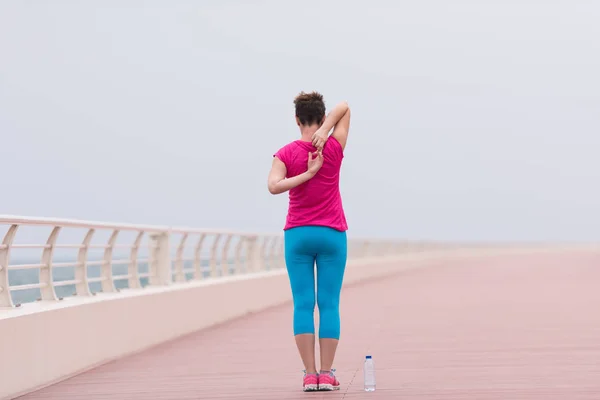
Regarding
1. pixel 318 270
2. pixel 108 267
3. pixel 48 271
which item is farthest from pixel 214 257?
pixel 318 270

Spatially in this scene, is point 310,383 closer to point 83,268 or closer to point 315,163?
point 315,163

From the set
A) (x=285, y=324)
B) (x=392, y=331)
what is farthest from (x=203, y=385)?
(x=285, y=324)

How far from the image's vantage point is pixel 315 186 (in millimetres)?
8492

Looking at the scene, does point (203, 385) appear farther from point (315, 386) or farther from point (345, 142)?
point (345, 142)

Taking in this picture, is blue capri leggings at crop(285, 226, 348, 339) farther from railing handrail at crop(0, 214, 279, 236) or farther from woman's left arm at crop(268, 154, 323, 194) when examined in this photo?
railing handrail at crop(0, 214, 279, 236)

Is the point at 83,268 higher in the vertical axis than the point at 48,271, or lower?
higher

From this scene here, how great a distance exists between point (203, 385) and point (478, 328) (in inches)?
234

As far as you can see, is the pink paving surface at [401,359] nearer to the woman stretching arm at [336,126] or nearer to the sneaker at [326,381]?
the sneaker at [326,381]

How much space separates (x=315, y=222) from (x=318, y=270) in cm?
38

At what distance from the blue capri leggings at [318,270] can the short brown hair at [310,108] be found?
0.75 meters

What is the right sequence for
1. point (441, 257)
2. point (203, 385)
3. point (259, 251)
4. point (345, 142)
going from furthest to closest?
point (441, 257), point (259, 251), point (203, 385), point (345, 142)

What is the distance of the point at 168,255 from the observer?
15.7 m

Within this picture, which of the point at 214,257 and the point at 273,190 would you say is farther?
the point at 214,257

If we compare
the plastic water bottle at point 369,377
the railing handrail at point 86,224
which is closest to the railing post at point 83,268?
the railing handrail at point 86,224
